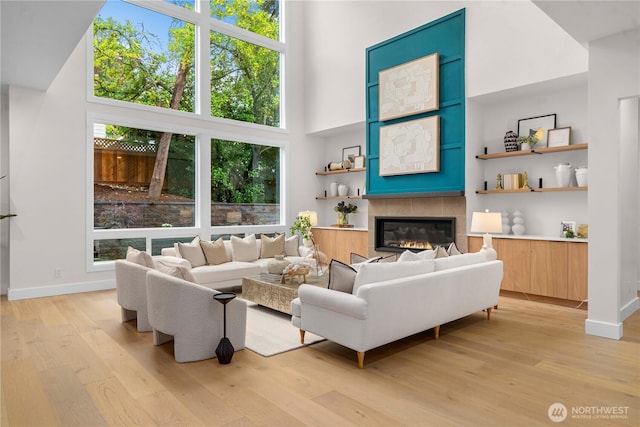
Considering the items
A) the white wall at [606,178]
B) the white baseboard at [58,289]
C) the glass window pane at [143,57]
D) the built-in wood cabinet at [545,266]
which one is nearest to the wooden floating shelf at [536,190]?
the built-in wood cabinet at [545,266]

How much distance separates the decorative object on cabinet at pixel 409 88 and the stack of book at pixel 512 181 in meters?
1.50

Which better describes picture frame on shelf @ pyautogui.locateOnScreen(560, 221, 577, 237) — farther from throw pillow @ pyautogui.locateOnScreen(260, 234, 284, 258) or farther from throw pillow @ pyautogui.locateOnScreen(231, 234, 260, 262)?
throw pillow @ pyautogui.locateOnScreen(231, 234, 260, 262)

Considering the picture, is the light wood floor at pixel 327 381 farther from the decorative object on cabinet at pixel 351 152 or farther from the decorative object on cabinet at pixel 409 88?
the decorative object on cabinet at pixel 351 152

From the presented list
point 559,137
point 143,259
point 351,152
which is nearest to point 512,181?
point 559,137

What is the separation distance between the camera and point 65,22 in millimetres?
3607

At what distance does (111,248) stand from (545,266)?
242 inches

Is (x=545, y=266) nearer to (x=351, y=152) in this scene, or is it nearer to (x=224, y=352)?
(x=224, y=352)

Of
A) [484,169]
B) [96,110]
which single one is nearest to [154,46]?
[96,110]

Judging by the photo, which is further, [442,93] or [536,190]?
[442,93]

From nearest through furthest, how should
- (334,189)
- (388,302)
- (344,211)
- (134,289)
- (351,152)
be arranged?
(388,302) → (134,289) → (344,211) → (351,152) → (334,189)

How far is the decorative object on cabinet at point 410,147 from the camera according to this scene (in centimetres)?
632

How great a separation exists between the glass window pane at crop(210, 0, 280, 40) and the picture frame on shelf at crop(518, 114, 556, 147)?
205 inches

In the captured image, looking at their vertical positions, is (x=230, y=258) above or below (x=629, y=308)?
above

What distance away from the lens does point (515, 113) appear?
5.98 meters
